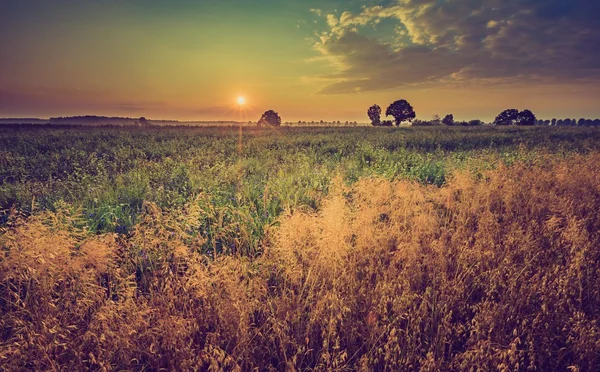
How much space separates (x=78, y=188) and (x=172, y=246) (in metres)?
5.21

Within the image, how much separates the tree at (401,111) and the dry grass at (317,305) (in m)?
99.1

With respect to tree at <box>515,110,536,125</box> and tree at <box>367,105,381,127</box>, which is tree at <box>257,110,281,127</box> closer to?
tree at <box>367,105,381,127</box>

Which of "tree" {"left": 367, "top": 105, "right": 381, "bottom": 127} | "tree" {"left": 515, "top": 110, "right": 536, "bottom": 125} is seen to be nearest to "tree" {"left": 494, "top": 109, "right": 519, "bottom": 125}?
"tree" {"left": 515, "top": 110, "right": 536, "bottom": 125}

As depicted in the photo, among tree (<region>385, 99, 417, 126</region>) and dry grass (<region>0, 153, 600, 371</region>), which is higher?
tree (<region>385, 99, 417, 126</region>)

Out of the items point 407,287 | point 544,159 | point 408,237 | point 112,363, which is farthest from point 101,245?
point 544,159

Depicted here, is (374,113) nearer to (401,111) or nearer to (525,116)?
(401,111)

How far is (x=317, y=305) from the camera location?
2.75 meters

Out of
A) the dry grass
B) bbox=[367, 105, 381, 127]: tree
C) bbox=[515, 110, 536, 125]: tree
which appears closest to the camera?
the dry grass

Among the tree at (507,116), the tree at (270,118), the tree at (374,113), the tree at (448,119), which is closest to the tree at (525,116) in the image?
the tree at (507,116)

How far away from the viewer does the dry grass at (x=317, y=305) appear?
2.36 meters

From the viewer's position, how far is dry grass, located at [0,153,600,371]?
2361mm

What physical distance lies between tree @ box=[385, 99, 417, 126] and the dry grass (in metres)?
99.1

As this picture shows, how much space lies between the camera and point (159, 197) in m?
6.03

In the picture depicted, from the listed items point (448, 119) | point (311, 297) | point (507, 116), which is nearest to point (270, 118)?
point (448, 119)
